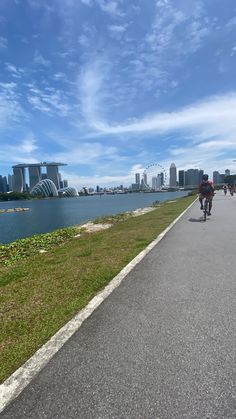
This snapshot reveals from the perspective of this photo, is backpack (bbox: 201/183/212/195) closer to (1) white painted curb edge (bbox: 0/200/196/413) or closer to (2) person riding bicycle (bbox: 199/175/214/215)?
(2) person riding bicycle (bbox: 199/175/214/215)

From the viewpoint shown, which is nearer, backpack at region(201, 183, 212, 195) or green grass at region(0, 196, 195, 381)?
green grass at region(0, 196, 195, 381)

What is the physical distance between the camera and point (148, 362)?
10.7 ft

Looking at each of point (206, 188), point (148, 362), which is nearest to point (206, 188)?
point (206, 188)

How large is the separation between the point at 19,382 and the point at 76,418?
82 centimetres

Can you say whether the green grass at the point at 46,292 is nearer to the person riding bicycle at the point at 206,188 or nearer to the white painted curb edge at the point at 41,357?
the white painted curb edge at the point at 41,357

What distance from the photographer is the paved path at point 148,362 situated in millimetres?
2643

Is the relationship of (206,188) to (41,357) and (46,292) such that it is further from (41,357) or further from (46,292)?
(41,357)

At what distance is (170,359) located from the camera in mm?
3301

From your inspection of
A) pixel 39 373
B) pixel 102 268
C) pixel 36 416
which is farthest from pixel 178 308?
pixel 102 268

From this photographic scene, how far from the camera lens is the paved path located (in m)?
2.64

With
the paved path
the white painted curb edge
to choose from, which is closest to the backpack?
the paved path

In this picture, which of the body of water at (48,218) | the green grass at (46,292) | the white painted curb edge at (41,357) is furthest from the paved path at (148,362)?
the body of water at (48,218)

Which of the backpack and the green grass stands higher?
the backpack

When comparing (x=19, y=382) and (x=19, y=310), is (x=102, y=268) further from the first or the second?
(x=19, y=382)
